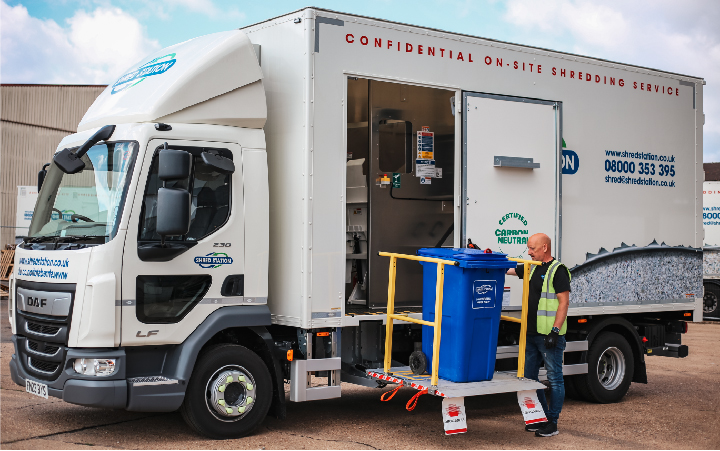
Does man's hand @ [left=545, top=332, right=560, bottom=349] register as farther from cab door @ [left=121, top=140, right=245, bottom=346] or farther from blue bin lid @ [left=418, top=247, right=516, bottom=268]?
cab door @ [left=121, top=140, right=245, bottom=346]

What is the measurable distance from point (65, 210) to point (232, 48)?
192 centimetres

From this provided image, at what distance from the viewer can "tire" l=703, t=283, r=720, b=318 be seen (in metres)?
18.5

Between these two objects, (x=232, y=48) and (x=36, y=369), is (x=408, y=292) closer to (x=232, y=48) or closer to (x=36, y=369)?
(x=232, y=48)

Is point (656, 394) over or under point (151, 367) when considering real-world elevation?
under

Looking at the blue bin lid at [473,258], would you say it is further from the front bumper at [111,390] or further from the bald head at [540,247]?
the front bumper at [111,390]

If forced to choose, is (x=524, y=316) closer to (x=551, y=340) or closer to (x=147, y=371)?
(x=551, y=340)

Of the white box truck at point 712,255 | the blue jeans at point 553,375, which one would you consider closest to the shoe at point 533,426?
the blue jeans at point 553,375

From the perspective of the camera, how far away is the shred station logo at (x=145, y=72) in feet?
21.7

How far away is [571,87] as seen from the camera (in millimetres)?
8367

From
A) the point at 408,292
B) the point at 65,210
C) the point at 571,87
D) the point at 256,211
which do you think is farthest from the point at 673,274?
the point at 65,210

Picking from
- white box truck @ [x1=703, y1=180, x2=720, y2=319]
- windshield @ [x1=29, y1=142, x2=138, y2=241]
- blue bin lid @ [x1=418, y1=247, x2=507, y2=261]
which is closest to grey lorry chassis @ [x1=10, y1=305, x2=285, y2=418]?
windshield @ [x1=29, y1=142, x2=138, y2=241]

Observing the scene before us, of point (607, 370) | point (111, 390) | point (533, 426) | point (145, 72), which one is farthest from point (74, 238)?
point (607, 370)

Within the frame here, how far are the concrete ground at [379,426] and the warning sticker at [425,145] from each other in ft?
8.75

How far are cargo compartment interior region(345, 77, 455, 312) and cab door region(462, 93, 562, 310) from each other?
0.62m
